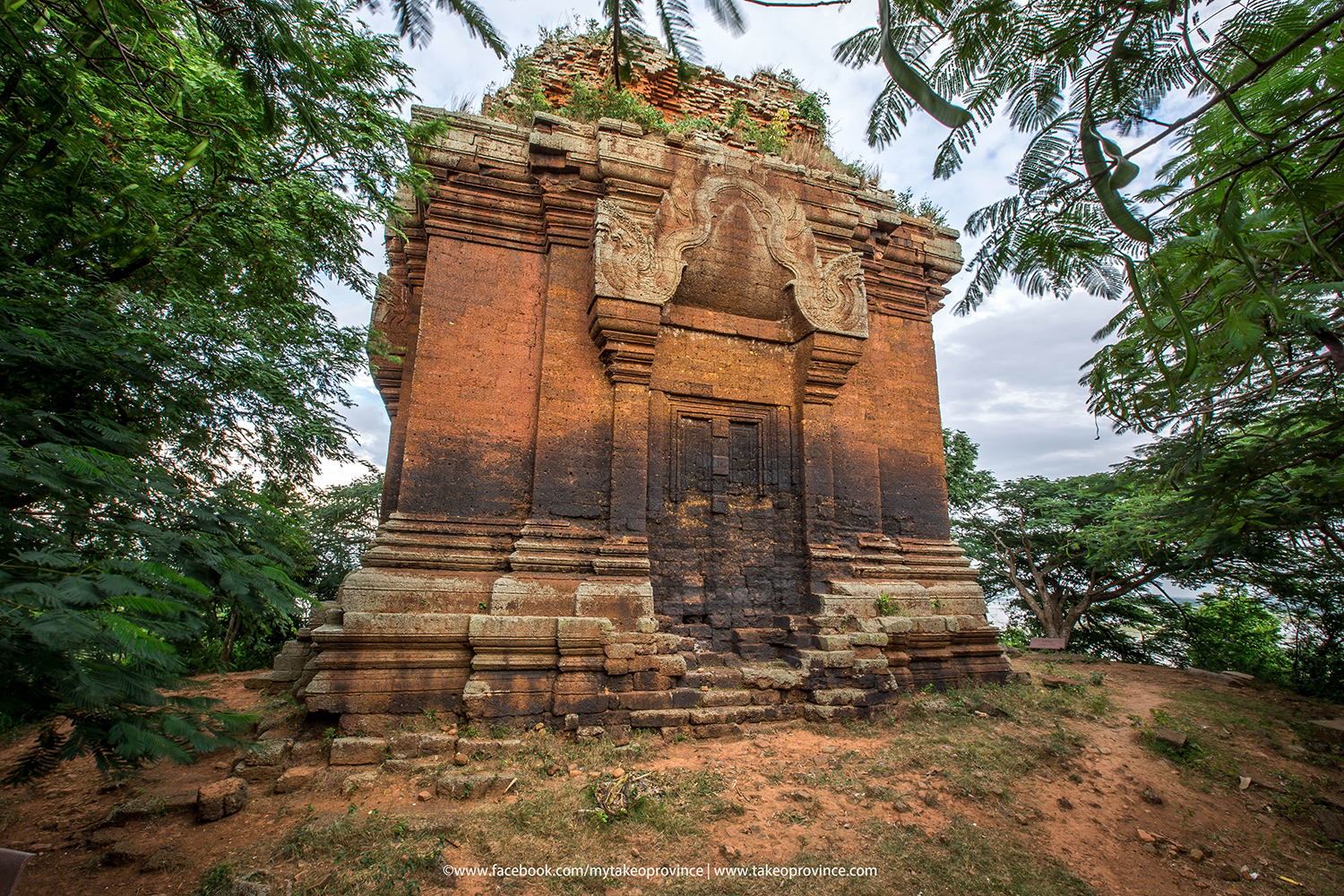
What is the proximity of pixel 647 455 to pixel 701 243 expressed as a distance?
2.30 meters

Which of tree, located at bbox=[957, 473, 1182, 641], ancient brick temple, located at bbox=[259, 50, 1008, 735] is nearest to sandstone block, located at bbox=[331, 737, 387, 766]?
ancient brick temple, located at bbox=[259, 50, 1008, 735]

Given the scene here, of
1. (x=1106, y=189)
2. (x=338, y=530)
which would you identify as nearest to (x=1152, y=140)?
(x=1106, y=189)

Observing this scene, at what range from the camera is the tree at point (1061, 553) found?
11.7 meters

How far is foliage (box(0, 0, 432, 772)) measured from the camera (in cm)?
191

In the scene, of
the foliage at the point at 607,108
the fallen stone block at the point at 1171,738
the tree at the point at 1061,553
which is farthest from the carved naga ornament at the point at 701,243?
the tree at the point at 1061,553

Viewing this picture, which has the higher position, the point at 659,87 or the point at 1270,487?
the point at 659,87

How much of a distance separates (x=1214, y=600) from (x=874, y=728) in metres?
12.1

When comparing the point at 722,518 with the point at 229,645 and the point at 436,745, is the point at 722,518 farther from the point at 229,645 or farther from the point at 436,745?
the point at 229,645

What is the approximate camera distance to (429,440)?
17.7ft

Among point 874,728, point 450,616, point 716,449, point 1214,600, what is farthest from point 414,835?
point 1214,600

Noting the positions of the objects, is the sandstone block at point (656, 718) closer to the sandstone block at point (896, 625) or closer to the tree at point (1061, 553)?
the sandstone block at point (896, 625)

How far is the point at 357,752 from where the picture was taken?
4.12 metres

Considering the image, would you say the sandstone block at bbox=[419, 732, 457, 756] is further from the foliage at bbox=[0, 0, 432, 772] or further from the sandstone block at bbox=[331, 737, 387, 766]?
the foliage at bbox=[0, 0, 432, 772]

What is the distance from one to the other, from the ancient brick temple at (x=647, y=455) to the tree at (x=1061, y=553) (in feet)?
23.1
